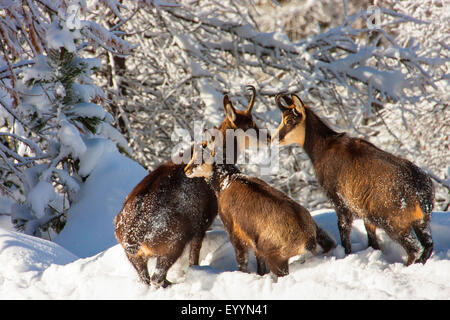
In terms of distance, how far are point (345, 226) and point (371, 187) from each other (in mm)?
480

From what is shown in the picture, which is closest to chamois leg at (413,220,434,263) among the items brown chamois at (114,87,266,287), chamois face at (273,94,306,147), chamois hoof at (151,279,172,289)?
chamois face at (273,94,306,147)

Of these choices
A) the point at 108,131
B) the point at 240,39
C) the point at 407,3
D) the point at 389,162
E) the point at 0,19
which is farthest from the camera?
the point at 407,3

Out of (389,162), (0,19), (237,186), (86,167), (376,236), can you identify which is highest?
(0,19)

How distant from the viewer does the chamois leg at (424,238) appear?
4.01 meters

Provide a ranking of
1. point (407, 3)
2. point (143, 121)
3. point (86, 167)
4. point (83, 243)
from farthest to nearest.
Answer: point (407, 3)
point (143, 121)
point (86, 167)
point (83, 243)

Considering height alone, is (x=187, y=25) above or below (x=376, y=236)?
above

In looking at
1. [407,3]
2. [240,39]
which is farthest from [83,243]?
[407,3]

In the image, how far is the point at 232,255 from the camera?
188 inches

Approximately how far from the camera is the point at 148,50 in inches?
394

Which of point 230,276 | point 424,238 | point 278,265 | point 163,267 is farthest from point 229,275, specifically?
point 424,238

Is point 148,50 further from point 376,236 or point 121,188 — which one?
point 376,236

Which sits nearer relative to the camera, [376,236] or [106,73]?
[376,236]

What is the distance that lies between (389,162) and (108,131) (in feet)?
17.4

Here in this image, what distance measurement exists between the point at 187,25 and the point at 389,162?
7.26 m
